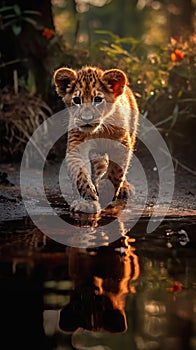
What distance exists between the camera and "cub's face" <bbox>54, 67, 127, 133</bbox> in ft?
18.3

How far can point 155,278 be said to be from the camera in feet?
12.0

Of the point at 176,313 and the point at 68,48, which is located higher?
the point at 68,48

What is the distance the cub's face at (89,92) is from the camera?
5.57 m

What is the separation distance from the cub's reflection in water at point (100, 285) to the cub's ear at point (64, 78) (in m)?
1.82

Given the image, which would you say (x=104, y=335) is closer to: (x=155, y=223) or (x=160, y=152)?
(x=155, y=223)

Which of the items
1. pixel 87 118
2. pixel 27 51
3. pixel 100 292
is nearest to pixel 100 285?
pixel 100 292

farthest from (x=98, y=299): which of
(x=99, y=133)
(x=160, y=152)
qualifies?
(x=160, y=152)

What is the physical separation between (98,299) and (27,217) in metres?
1.89

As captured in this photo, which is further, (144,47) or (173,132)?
(144,47)

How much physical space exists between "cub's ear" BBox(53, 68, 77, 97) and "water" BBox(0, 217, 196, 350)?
1623 mm

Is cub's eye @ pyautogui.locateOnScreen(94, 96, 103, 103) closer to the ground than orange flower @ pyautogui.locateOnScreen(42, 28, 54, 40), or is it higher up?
closer to the ground

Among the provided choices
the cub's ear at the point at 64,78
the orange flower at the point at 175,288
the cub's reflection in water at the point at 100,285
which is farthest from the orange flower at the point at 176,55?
the orange flower at the point at 175,288

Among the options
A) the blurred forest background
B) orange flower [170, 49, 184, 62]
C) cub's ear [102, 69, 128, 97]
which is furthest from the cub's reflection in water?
orange flower [170, 49, 184, 62]

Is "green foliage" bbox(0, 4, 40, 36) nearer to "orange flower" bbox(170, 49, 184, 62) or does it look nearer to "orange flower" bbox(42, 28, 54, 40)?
"orange flower" bbox(42, 28, 54, 40)
